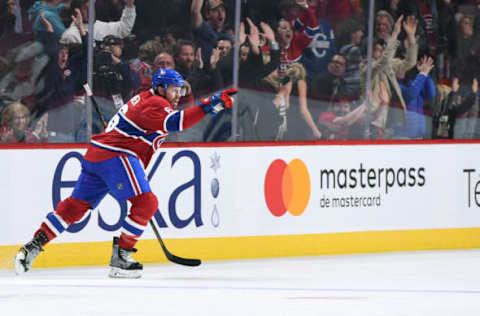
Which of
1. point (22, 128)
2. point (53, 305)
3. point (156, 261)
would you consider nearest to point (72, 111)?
point (22, 128)

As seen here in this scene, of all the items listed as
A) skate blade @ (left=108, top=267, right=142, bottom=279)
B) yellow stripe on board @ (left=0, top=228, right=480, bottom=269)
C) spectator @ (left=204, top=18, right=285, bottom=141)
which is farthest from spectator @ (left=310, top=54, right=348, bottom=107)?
skate blade @ (left=108, top=267, right=142, bottom=279)

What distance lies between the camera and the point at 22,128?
1006cm

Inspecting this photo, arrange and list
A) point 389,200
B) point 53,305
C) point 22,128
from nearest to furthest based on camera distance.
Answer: point 53,305
point 22,128
point 389,200

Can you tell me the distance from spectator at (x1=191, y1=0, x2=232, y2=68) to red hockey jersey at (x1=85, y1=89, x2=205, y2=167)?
2.42 meters

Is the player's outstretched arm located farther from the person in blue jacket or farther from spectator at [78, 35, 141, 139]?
the person in blue jacket

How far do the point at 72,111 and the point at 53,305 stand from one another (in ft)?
11.5

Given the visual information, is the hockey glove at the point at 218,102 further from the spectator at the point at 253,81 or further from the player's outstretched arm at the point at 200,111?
the spectator at the point at 253,81

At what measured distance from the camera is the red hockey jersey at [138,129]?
8709 mm

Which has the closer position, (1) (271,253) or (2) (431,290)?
(2) (431,290)

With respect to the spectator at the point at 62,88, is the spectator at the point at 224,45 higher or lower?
higher

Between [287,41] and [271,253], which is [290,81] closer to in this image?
[287,41]

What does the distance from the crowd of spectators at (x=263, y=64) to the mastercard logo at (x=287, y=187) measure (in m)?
0.72

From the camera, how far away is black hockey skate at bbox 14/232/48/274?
874cm

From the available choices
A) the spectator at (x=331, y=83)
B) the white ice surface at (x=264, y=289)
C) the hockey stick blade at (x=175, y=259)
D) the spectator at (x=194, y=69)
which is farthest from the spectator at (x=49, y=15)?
the spectator at (x=331, y=83)
